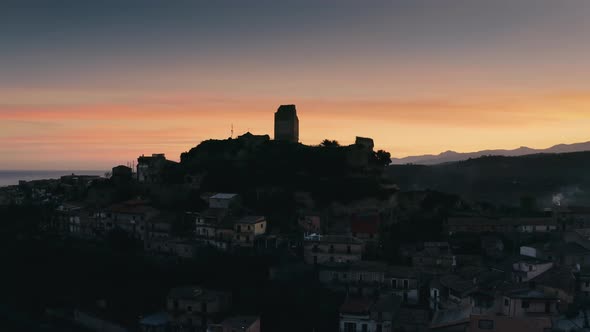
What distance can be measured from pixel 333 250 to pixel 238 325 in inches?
392

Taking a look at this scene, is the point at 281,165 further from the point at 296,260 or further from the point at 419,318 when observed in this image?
the point at 419,318

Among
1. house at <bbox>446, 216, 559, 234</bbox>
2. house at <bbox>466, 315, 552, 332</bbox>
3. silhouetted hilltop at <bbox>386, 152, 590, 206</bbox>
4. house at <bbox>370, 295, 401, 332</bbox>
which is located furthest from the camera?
silhouetted hilltop at <bbox>386, 152, 590, 206</bbox>

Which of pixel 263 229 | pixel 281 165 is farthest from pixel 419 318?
pixel 281 165

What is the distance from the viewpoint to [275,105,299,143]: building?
200 feet

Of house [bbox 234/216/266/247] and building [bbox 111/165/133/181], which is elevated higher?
building [bbox 111/165/133/181]

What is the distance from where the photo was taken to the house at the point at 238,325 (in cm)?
3145

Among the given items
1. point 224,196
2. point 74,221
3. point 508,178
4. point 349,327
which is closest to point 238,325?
point 349,327

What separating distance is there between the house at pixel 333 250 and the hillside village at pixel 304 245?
9cm

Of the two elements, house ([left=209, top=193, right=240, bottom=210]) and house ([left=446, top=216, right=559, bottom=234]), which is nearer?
house ([left=209, top=193, right=240, bottom=210])

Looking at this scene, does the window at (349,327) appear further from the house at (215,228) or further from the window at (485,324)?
the house at (215,228)

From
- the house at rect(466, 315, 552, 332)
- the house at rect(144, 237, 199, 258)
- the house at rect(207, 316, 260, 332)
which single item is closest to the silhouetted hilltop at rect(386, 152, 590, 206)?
the house at rect(144, 237, 199, 258)

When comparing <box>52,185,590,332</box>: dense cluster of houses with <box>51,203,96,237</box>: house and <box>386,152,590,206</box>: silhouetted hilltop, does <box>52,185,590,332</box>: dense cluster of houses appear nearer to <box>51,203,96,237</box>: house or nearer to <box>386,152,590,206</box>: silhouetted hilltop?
<box>51,203,96,237</box>: house

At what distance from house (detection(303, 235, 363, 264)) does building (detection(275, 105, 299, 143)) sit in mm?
22131

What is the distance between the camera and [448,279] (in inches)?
1405
